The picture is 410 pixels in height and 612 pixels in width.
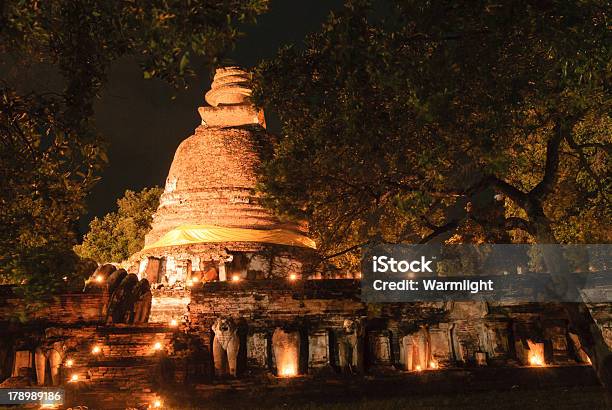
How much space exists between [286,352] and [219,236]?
350 inches

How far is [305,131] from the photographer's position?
390 inches

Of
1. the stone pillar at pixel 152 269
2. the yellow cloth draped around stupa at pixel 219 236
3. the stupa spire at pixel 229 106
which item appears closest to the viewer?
the stone pillar at pixel 152 269

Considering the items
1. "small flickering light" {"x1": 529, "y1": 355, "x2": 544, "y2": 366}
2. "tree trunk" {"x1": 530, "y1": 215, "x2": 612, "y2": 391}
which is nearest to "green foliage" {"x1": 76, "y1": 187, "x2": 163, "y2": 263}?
"small flickering light" {"x1": 529, "y1": 355, "x2": 544, "y2": 366}

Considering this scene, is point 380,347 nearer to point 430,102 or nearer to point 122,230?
point 430,102

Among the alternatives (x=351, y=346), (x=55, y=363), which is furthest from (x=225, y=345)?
(x=55, y=363)

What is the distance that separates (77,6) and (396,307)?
823 centimetres

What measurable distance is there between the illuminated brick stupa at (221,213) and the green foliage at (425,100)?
26.0ft

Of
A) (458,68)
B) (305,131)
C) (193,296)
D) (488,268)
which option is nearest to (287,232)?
(488,268)

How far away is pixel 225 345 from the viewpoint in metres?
11.0

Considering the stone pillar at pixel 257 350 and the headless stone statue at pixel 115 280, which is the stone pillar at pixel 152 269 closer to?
the headless stone statue at pixel 115 280

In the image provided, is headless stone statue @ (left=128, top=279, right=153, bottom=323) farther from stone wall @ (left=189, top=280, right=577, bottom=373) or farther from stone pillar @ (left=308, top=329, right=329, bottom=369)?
stone pillar @ (left=308, top=329, right=329, bottom=369)

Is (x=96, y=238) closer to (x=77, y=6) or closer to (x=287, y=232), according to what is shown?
(x=287, y=232)

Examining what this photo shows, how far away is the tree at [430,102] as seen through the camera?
271 inches

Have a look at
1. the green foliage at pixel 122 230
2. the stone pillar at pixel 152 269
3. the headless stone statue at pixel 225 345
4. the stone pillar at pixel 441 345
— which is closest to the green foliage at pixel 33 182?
the headless stone statue at pixel 225 345
